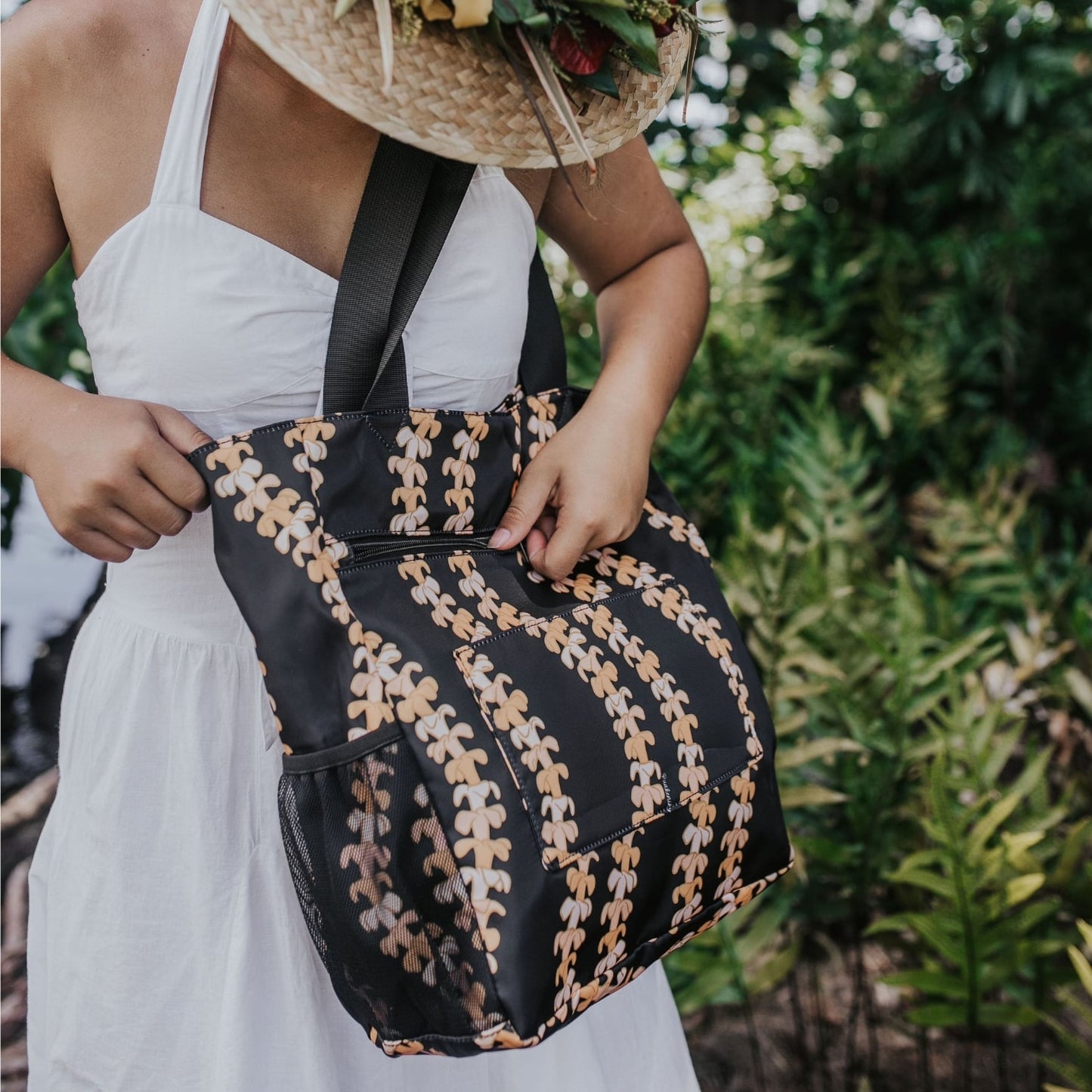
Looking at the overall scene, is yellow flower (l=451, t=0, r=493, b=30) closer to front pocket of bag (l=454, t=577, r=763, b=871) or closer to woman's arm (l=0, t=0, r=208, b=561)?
woman's arm (l=0, t=0, r=208, b=561)

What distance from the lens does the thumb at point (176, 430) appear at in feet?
2.72

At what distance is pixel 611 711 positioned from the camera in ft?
2.93

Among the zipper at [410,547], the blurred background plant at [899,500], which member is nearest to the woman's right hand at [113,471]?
the zipper at [410,547]

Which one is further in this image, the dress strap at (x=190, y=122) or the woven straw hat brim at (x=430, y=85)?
the dress strap at (x=190, y=122)

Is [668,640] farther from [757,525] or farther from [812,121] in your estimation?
[812,121]

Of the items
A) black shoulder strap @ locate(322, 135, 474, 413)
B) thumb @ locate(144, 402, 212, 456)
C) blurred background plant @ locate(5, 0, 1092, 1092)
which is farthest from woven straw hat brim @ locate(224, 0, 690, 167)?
blurred background plant @ locate(5, 0, 1092, 1092)

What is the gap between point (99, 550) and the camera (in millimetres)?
855

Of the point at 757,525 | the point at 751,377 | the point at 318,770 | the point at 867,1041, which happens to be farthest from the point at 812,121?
the point at 318,770

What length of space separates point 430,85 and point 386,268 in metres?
0.18

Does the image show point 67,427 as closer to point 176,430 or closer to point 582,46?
point 176,430

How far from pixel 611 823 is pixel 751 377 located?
219 cm

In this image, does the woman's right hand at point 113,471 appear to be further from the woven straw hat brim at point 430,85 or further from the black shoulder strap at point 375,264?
the woven straw hat brim at point 430,85

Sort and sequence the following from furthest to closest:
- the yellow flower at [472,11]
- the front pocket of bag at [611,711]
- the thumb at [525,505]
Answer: the thumb at [525,505] → the front pocket of bag at [611,711] → the yellow flower at [472,11]

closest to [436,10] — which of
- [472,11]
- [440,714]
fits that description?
[472,11]
